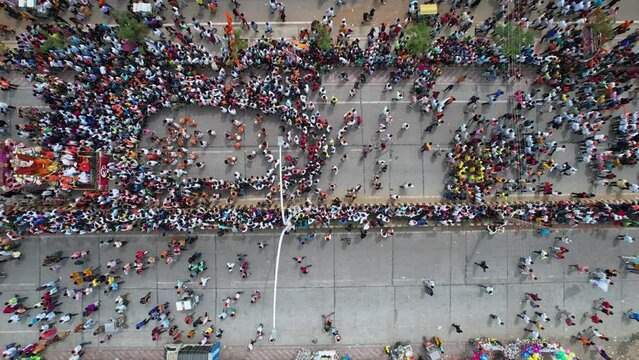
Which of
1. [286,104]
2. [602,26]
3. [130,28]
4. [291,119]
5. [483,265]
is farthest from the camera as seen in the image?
[483,265]

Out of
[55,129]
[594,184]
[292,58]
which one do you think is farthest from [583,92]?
[55,129]

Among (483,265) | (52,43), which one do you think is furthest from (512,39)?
(52,43)

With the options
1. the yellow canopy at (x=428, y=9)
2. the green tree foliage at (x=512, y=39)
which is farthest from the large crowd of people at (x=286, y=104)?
the yellow canopy at (x=428, y=9)

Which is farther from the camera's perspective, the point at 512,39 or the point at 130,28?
the point at 512,39

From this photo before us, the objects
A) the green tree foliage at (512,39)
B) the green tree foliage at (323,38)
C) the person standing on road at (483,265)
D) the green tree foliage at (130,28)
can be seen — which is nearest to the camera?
the green tree foliage at (130,28)

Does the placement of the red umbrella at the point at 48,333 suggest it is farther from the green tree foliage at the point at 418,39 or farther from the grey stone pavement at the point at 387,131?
the green tree foliage at the point at 418,39

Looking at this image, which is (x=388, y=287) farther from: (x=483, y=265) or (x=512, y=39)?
(x=512, y=39)

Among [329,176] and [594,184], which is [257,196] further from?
[594,184]
